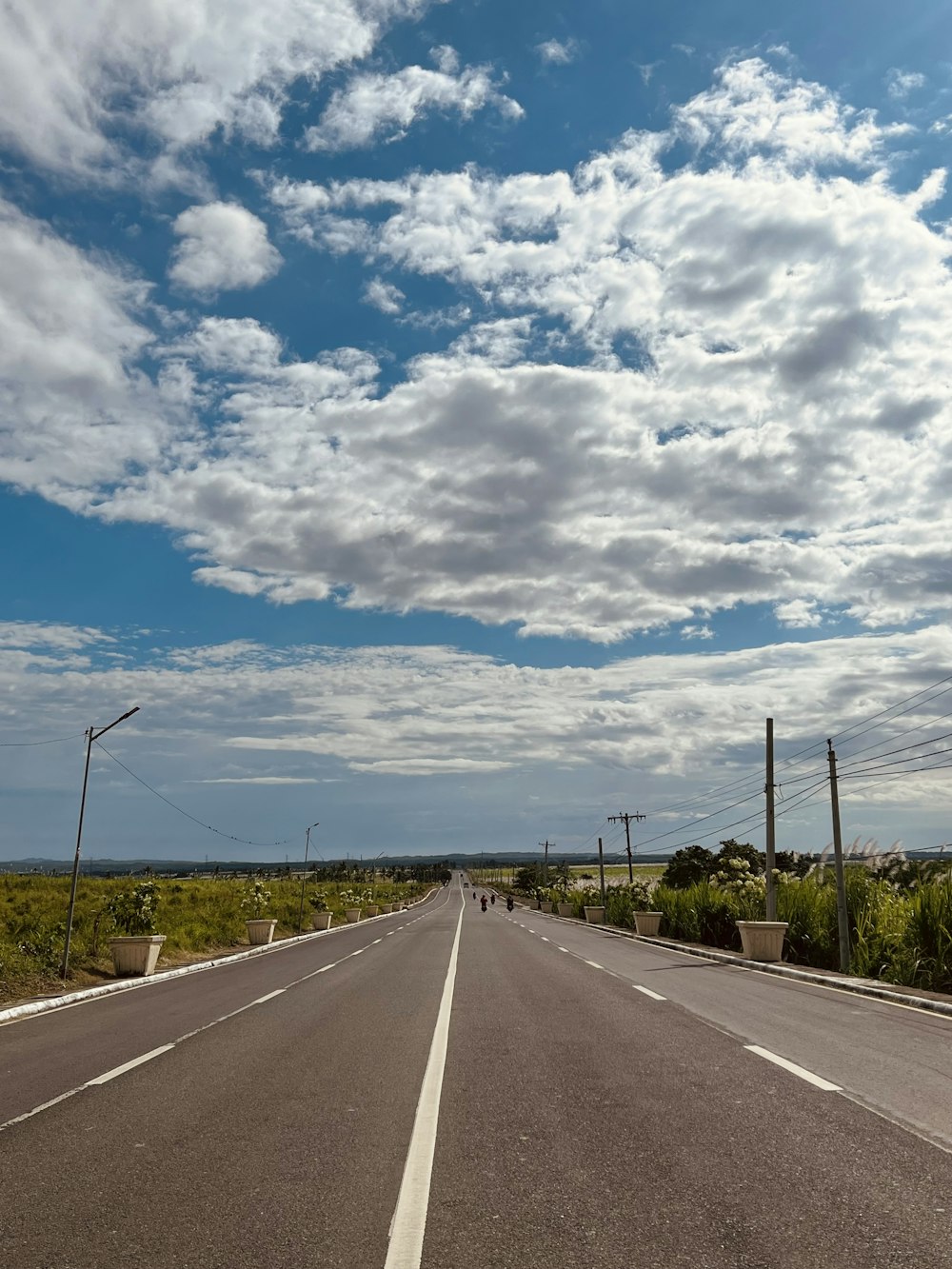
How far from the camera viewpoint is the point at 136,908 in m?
28.6

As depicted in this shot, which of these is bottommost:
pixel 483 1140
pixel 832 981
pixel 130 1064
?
pixel 130 1064

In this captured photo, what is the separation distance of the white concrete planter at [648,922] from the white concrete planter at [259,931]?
15.0 metres

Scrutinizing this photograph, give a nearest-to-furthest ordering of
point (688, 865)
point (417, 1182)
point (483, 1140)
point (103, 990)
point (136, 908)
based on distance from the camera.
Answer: point (417, 1182) → point (483, 1140) → point (103, 990) → point (136, 908) → point (688, 865)

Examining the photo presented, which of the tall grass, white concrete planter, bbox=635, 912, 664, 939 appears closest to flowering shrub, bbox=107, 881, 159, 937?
the tall grass

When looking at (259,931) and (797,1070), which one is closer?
(797,1070)

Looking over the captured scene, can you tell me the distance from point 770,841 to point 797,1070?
71.9 ft

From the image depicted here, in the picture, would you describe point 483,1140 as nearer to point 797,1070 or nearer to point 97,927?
point 797,1070

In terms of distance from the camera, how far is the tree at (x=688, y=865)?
112562mm

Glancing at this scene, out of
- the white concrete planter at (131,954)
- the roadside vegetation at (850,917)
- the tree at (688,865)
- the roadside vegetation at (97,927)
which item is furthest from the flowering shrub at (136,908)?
the tree at (688,865)

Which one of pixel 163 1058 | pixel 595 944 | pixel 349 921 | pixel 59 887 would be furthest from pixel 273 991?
pixel 59 887

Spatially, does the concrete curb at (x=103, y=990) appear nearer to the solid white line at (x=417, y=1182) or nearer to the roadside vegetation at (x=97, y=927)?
the roadside vegetation at (x=97, y=927)

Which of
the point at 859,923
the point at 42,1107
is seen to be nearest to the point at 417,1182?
the point at 42,1107

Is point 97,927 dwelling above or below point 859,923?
below

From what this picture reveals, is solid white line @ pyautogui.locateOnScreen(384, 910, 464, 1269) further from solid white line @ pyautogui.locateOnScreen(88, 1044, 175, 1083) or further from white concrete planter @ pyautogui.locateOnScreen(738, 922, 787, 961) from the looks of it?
white concrete planter @ pyautogui.locateOnScreen(738, 922, 787, 961)
